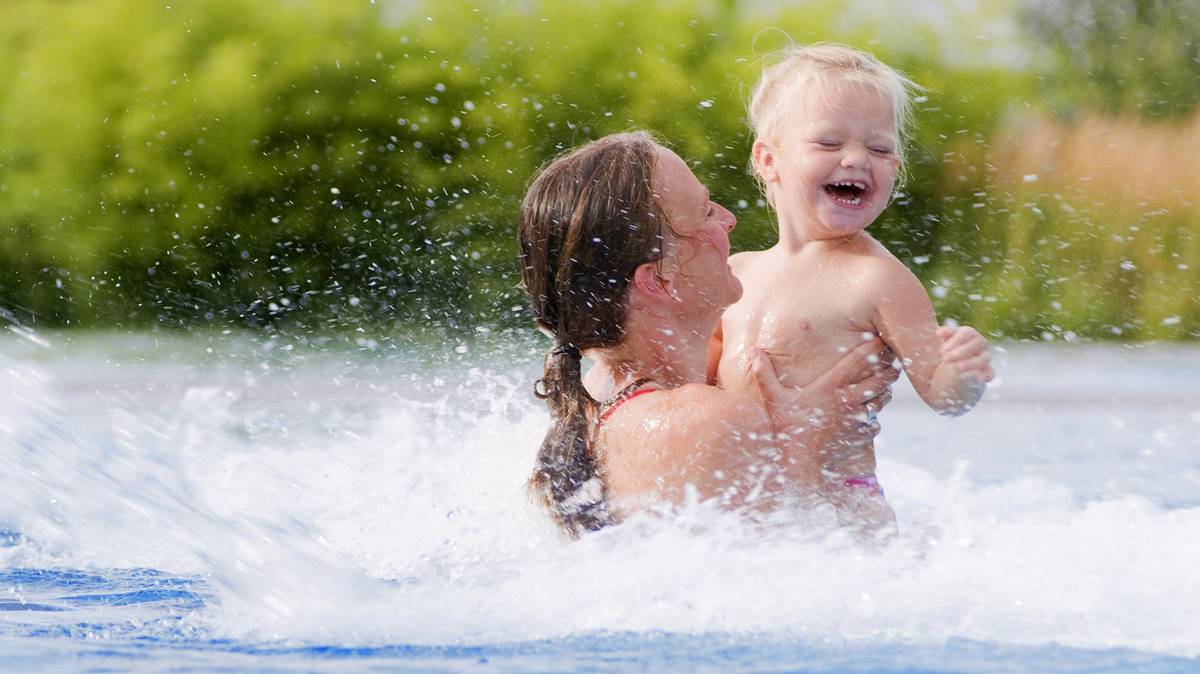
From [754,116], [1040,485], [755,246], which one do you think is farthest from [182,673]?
[755,246]

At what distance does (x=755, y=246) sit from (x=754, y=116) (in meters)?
6.42

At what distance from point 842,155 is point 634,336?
→ 63 cm

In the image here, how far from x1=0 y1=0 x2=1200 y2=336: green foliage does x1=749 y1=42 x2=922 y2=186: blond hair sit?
6.69 meters

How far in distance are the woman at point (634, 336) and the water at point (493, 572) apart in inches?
3.7

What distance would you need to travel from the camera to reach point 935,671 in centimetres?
212

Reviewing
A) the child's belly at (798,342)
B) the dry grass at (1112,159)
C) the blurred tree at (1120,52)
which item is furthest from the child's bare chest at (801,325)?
the blurred tree at (1120,52)

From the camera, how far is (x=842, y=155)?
286 cm

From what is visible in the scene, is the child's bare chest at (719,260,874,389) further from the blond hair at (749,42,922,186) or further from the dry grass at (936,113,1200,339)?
the dry grass at (936,113,1200,339)

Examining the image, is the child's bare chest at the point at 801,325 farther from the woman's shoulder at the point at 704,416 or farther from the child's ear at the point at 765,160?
the woman's shoulder at the point at 704,416

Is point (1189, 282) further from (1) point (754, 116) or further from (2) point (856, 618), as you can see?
(2) point (856, 618)

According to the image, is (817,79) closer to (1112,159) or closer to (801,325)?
(801,325)

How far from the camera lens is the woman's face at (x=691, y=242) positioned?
2566 mm

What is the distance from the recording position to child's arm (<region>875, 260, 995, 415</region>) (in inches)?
106

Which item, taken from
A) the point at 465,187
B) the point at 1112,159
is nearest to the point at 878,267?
the point at 465,187
